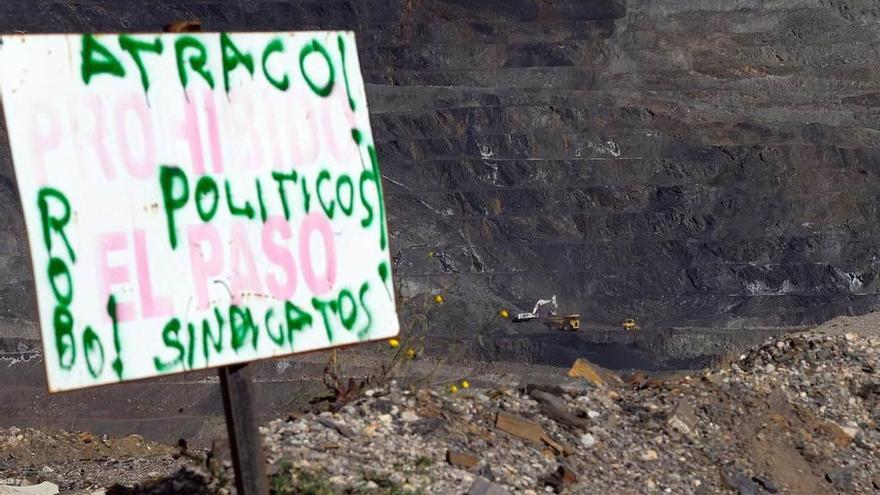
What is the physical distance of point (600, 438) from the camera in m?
6.14

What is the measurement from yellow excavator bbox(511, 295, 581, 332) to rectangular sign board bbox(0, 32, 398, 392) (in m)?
14.0

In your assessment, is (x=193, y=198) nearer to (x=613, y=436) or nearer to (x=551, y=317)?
(x=613, y=436)

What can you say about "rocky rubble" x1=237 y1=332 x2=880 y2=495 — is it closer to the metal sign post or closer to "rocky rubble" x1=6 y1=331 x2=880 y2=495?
"rocky rubble" x1=6 y1=331 x2=880 y2=495

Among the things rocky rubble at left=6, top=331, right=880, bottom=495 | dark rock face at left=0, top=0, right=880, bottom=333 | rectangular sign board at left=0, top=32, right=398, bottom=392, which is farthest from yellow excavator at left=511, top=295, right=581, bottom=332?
rectangular sign board at left=0, top=32, right=398, bottom=392

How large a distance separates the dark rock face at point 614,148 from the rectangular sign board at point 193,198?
43.4 feet

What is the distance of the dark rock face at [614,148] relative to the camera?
19391 millimetres

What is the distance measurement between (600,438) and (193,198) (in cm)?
322

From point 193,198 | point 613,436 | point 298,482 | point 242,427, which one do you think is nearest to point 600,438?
point 613,436

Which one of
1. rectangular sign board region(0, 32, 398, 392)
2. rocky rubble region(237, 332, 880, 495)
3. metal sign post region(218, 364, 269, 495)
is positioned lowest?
rocky rubble region(237, 332, 880, 495)

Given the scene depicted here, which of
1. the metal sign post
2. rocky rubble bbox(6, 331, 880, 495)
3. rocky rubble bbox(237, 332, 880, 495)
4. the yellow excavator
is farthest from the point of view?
the yellow excavator

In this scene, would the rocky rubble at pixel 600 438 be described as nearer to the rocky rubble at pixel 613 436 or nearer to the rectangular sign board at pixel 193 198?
the rocky rubble at pixel 613 436

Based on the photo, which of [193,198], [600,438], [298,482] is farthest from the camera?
[600,438]

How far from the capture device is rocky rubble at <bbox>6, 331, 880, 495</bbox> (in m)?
5.12

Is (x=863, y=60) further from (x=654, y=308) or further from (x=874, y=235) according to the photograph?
(x=654, y=308)
